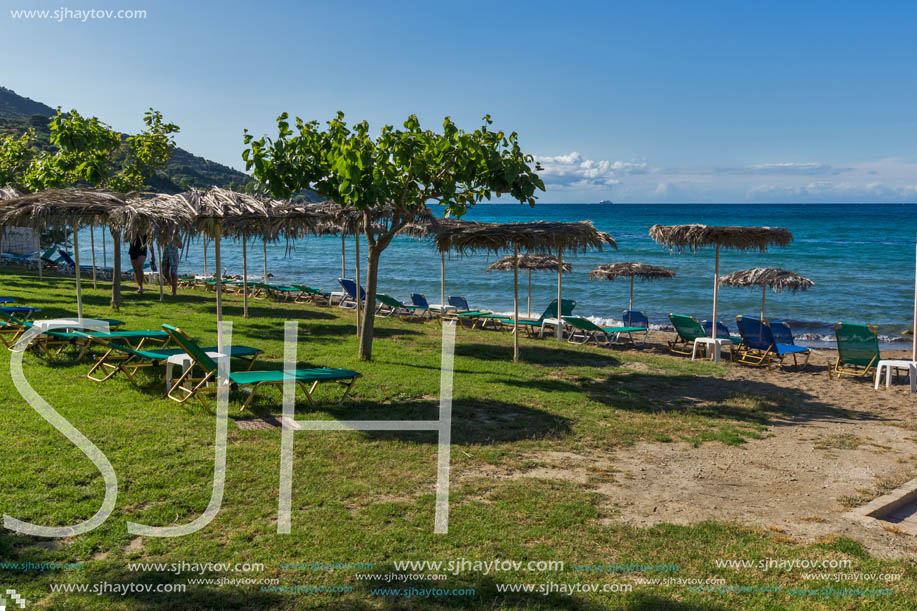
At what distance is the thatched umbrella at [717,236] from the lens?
487 inches

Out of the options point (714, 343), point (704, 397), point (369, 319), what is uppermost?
point (369, 319)

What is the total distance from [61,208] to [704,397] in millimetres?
9160

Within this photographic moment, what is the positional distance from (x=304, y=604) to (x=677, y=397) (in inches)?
258

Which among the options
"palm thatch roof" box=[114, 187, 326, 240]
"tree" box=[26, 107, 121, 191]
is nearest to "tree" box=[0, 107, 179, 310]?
"tree" box=[26, 107, 121, 191]

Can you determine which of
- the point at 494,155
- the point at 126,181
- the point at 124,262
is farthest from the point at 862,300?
the point at 124,262

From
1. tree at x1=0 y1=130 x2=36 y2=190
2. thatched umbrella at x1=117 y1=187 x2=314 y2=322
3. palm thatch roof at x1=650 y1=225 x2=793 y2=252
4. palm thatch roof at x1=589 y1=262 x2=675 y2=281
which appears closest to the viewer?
thatched umbrella at x1=117 y1=187 x2=314 y2=322

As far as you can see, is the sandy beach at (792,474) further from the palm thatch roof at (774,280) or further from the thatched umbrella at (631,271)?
the thatched umbrella at (631,271)

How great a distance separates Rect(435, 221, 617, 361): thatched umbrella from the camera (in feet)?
34.4

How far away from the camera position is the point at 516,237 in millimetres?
10602

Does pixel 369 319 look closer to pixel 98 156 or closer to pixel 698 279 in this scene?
pixel 98 156

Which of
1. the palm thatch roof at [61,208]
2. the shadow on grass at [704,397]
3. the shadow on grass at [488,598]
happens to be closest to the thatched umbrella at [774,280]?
the shadow on grass at [704,397]

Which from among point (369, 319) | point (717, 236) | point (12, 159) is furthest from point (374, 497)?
point (12, 159)

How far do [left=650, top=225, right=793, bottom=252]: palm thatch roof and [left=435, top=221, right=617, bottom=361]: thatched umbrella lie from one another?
199 cm

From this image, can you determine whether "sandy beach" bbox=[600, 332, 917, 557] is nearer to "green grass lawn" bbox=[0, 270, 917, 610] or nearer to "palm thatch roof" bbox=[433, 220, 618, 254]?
"green grass lawn" bbox=[0, 270, 917, 610]
